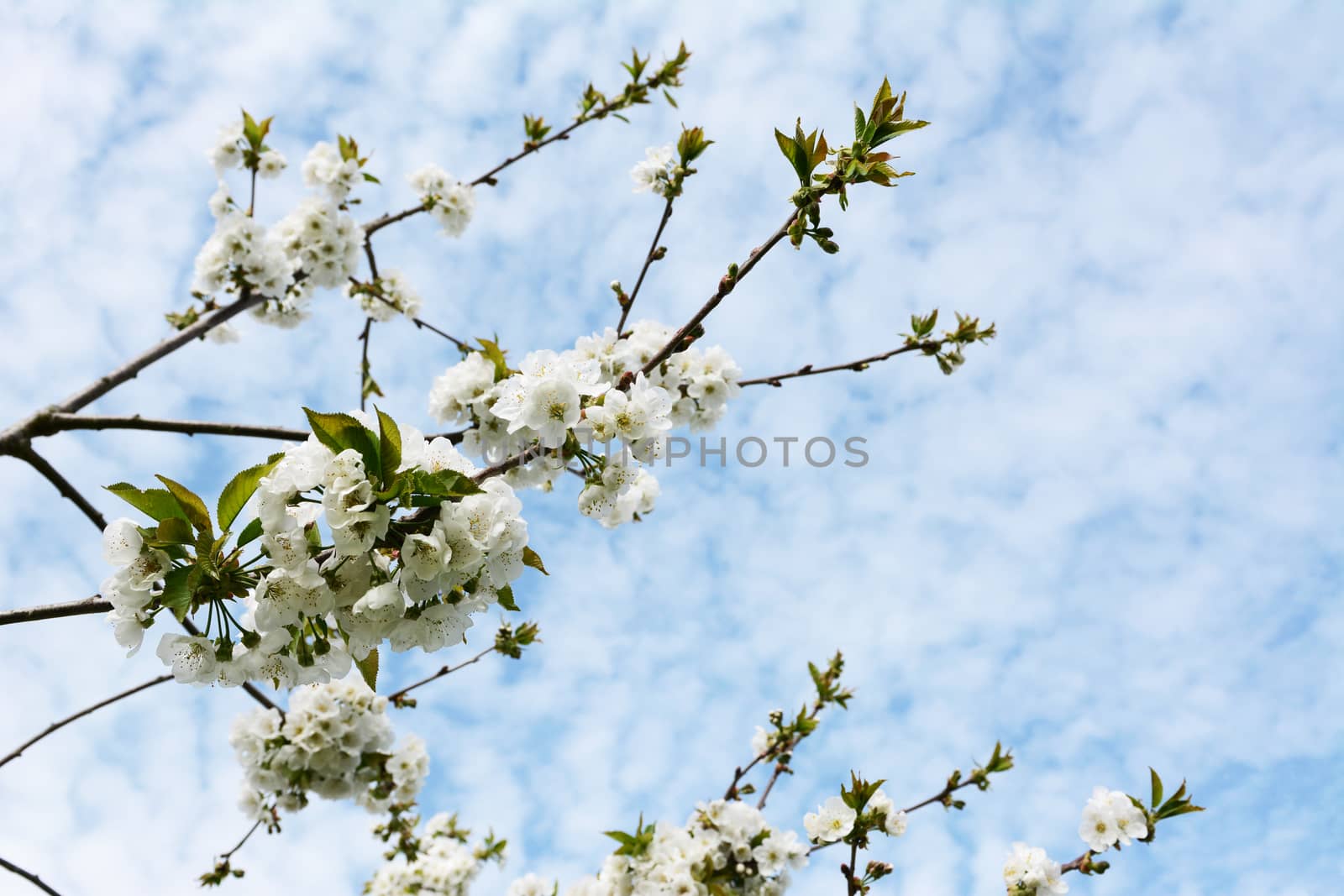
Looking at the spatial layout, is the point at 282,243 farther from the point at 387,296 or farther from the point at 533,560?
the point at 533,560

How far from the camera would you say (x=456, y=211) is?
6.13m

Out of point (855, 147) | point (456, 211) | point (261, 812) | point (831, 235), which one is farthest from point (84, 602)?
point (456, 211)

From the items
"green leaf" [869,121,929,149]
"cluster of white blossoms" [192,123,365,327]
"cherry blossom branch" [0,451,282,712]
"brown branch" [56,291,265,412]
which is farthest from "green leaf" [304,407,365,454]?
"cluster of white blossoms" [192,123,365,327]

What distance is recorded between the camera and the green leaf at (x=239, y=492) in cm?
177

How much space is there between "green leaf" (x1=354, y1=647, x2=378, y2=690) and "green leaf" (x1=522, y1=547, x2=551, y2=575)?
1.37 ft

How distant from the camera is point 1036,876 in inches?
159

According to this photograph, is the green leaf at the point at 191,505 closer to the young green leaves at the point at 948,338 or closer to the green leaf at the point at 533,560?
the green leaf at the point at 533,560

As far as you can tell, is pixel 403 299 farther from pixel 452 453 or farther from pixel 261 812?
pixel 452 453

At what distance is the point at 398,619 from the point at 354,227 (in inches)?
180

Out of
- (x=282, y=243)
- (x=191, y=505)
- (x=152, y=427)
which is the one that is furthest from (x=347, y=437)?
(x=282, y=243)

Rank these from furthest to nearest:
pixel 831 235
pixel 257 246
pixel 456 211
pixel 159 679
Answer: pixel 456 211 → pixel 257 246 → pixel 159 679 → pixel 831 235

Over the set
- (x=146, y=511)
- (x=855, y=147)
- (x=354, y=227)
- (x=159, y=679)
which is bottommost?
(x=146, y=511)

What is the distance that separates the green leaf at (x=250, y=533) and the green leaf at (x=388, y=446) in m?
0.32

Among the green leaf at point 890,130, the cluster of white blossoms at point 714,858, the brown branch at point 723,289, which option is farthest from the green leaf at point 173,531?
the cluster of white blossoms at point 714,858
